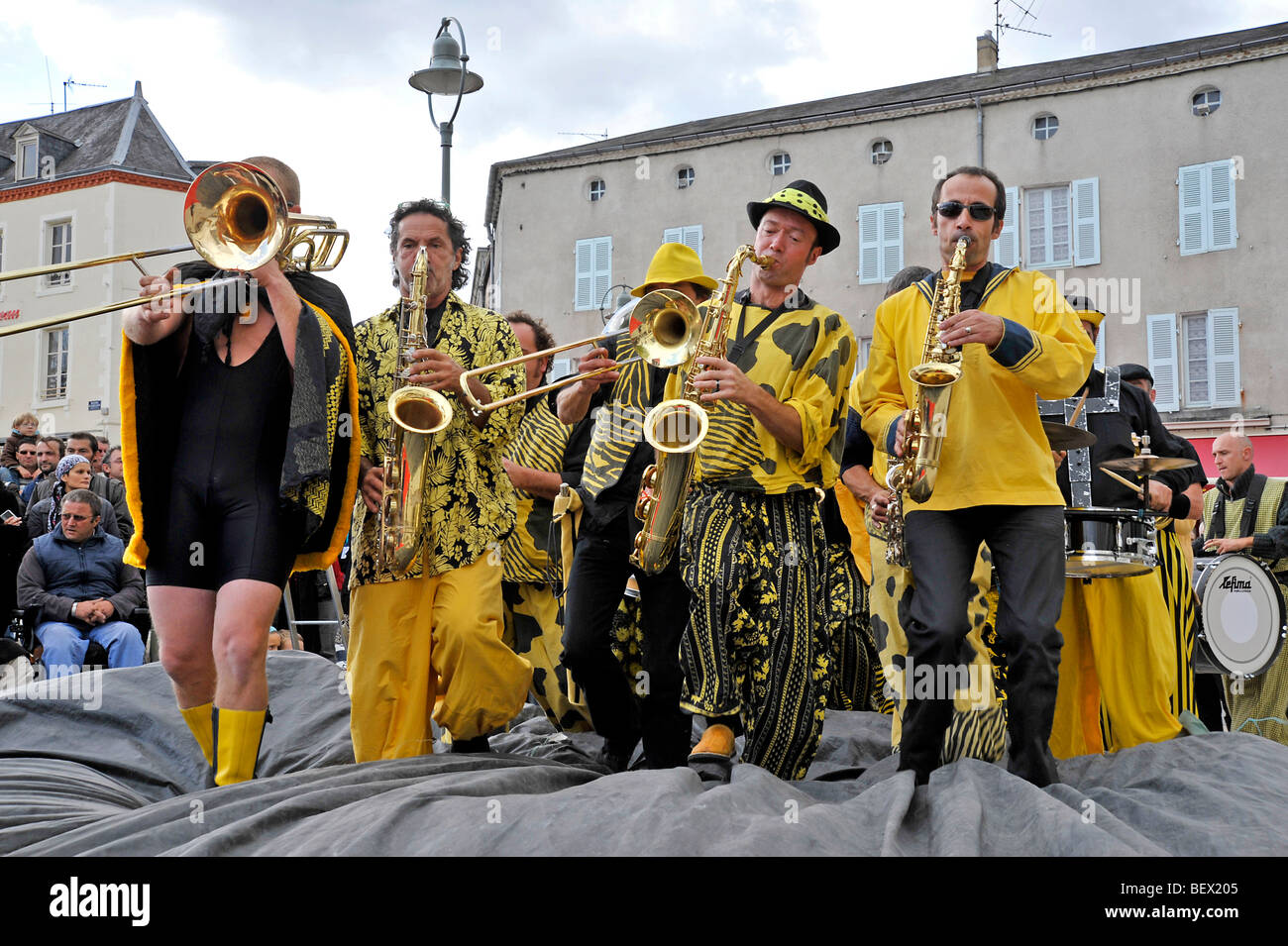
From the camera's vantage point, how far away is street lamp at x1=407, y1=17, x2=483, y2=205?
960cm

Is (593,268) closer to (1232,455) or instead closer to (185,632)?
(1232,455)

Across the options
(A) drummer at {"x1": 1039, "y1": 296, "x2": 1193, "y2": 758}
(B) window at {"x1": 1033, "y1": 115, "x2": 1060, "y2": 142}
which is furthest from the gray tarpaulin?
(B) window at {"x1": 1033, "y1": 115, "x2": 1060, "y2": 142}

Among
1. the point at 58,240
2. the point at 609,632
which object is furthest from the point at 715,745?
the point at 58,240

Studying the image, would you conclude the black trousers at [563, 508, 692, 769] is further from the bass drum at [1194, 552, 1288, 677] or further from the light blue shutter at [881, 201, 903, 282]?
the light blue shutter at [881, 201, 903, 282]

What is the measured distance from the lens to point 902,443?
14.5 feet

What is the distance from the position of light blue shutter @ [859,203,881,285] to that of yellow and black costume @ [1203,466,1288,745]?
16.9m

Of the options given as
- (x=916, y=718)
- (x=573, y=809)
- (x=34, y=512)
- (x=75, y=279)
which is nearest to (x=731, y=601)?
(x=916, y=718)

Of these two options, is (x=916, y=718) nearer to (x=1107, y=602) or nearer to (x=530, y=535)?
(x=1107, y=602)

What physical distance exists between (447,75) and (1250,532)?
278 inches

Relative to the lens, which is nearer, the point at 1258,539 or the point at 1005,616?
the point at 1005,616

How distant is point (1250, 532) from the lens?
960 centimetres

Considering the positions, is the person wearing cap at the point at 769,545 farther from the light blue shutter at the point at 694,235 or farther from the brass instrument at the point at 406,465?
the light blue shutter at the point at 694,235

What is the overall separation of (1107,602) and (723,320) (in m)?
2.35
